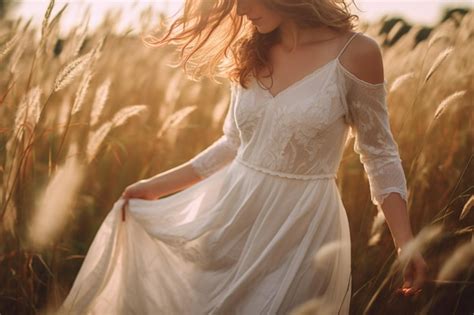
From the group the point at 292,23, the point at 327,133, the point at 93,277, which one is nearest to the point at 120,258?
the point at 93,277

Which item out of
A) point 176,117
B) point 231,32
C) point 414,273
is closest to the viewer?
point 414,273

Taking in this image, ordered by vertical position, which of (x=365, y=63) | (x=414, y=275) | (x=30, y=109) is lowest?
(x=414, y=275)

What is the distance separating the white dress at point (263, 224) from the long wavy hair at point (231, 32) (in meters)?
0.11

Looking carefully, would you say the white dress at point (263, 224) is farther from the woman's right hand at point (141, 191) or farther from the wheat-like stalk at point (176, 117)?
the wheat-like stalk at point (176, 117)

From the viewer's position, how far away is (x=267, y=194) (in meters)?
1.71

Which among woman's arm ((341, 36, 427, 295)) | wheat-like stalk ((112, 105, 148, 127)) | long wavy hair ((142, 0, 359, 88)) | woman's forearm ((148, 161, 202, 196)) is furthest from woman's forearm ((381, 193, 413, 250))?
wheat-like stalk ((112, 105, 148, 127))

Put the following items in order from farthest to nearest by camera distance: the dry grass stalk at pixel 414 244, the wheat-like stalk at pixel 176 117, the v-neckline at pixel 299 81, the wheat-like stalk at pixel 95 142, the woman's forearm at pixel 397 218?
1. the wheat-like stalk at pixel 176 117
2. the wheat-like stalk at pixel 95 142
3. the v-neckline at pixel 299 81
4. the woman's forearm at pixel 397 218
5. the dry grass stalk at pixel 414 244

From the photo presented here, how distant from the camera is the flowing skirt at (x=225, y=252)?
160 centimetres

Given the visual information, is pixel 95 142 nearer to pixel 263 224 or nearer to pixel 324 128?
pixel 263 224

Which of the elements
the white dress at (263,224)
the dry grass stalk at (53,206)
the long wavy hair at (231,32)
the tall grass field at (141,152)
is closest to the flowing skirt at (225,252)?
the white dress at (263,224)

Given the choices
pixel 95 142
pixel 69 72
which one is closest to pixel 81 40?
pixel 69 72

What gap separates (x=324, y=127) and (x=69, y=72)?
2.38ft

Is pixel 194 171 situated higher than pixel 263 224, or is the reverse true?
pixel 194 171

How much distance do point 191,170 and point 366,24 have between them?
1584 millimetres
